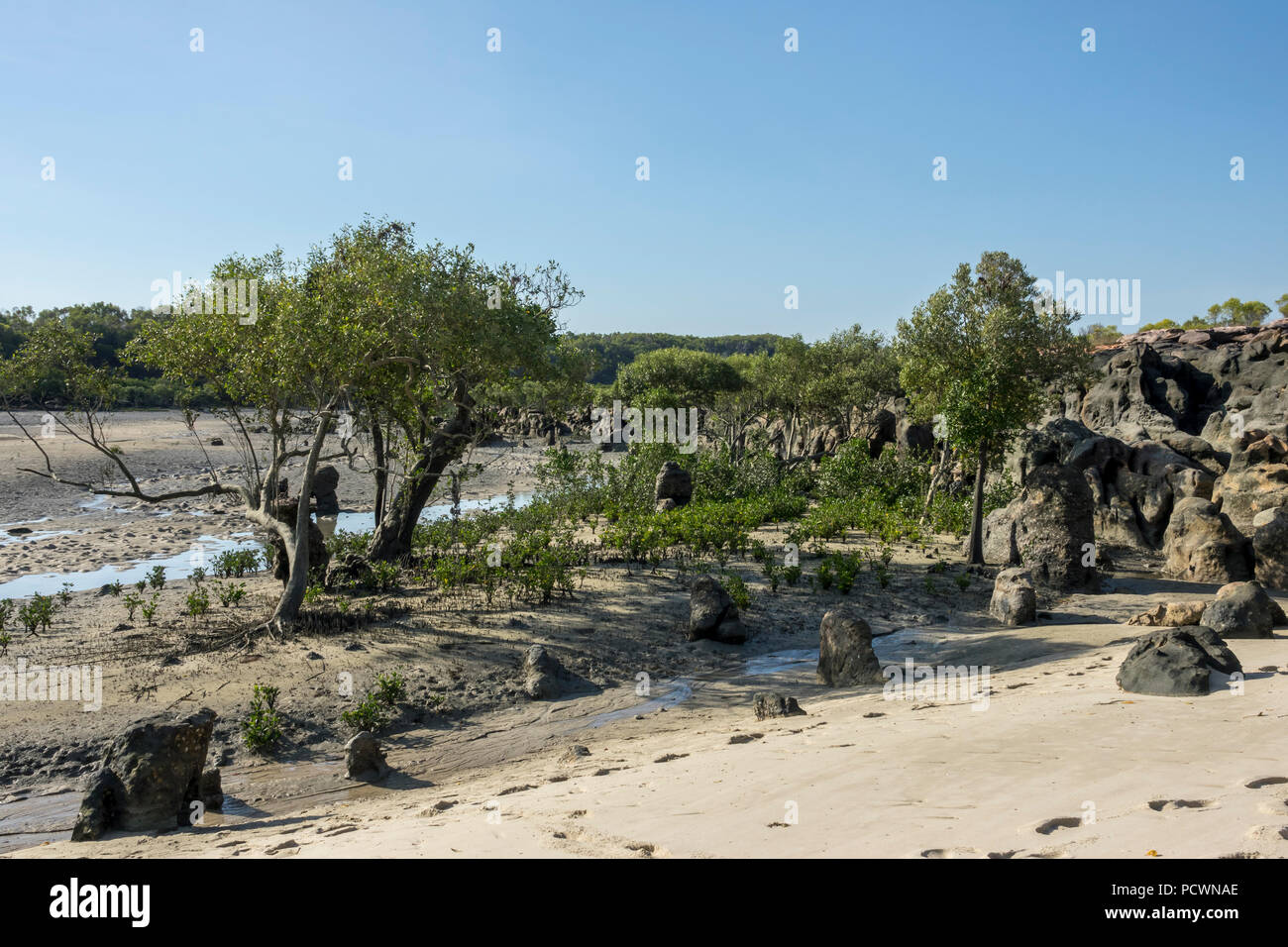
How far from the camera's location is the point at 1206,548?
16562 mm

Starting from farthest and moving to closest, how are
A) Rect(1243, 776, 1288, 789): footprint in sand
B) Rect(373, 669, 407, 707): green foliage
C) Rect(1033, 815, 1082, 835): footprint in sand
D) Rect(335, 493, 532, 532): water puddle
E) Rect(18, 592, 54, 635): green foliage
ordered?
Rect(335, 493, 532, 532): water puddle < Rect(18, 592, 54, 635): green foliage < Rect(373, 669, 407, 707): green foliage < Rect(1243, 776, 1288, 789): footprint in sand < Rect(1033, 815, 1082, 835): footprint in sand

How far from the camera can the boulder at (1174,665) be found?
26.0 ft

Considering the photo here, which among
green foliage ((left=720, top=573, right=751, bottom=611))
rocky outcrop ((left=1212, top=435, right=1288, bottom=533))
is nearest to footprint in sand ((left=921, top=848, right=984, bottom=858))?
green foliage ((left=720, top=573, right=751, bottom=611))

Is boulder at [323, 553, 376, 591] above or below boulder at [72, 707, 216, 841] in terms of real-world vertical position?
above

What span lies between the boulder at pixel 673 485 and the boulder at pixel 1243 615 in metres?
13.8

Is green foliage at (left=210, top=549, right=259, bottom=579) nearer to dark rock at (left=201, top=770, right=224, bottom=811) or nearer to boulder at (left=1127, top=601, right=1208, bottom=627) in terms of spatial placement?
dark rock at (left=201, top=770, right=224, bottom=811)

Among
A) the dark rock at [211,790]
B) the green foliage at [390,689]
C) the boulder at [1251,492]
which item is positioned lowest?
the dark rock at [211,790]

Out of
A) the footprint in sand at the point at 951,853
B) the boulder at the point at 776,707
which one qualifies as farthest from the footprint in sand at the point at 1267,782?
the boulder at the point at 776,707

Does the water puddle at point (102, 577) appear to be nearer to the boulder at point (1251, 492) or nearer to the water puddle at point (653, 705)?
the water puddle at point (653, 705)

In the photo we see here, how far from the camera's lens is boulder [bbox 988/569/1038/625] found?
524 inches

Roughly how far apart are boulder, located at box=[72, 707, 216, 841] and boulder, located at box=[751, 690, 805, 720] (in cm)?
542

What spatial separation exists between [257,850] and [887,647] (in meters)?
9.03

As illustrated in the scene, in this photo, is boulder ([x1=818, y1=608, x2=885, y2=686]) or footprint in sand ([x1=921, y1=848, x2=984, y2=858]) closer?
footprint in sand ([x1=921, y1=848, x2=984, y2=858])
